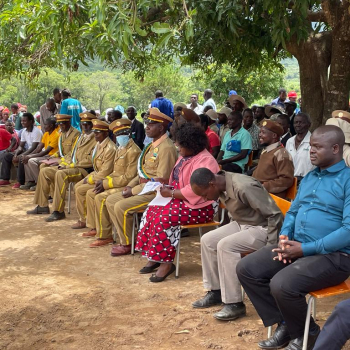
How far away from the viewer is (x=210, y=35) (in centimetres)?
816

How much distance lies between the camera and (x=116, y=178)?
6906 mm

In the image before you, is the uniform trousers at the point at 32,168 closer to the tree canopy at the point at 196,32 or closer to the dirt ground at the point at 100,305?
the tree canopy at the point at 196,32

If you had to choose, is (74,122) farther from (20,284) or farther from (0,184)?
(20,284)

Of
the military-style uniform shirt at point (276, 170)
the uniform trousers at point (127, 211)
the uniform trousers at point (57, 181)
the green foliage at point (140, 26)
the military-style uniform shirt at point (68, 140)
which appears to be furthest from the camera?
the military-style uniform shirt at point (68, 140)

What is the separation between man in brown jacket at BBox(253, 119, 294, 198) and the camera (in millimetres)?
5395

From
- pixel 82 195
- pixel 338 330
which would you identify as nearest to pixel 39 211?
pixel 82 195

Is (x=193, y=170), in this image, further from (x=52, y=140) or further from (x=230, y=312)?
(x=52, y=140)

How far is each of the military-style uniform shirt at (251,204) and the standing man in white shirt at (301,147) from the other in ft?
6.53

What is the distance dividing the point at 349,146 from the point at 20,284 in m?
3.68

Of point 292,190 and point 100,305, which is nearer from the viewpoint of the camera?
point 100,305

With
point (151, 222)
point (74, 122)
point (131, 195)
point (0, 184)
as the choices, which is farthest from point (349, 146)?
point (0, 184)

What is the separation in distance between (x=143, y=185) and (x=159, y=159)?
15.8 inches

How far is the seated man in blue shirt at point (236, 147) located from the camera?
24.0 ft

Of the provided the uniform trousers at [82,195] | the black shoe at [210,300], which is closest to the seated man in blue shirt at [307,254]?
the black shoe at [210,300]
